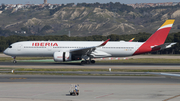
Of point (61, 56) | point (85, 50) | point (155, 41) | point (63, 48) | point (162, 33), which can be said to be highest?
point (162, 33)

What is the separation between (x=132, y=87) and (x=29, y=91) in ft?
29.9

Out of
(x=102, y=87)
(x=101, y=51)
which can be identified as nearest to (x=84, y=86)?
(x=102, y=87)

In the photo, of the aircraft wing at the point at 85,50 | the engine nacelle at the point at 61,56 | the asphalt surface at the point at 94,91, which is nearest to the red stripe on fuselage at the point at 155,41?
the aircraft wing at the point at 85,50

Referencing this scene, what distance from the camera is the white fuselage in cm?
5281

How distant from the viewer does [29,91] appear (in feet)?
75.0

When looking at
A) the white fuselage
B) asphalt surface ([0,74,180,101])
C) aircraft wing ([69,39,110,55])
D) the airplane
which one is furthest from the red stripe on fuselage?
asphalt surface ([0,74,180,101])

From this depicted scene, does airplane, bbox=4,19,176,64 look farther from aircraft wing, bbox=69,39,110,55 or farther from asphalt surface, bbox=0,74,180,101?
asphalt surface, bbox=0,74,180,101

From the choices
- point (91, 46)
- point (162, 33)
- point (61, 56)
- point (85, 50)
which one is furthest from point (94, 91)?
point (162, 33)

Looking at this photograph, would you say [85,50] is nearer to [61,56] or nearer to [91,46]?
[91,46]

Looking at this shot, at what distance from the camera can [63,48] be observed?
5300cm

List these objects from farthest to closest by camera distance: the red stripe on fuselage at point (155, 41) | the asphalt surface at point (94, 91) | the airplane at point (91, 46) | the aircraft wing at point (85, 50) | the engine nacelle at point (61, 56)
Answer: the red stripe on fuselage at point (155, 41)
the airplane at point (91, 46)
the aircraft wing at point (85, 50)
the engine nacelle at point (61, 56)
the asphalt surface at point (94, 91)

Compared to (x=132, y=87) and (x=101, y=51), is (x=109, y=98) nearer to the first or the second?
(x=132, y=87)

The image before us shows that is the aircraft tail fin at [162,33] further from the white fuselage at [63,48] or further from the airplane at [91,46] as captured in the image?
the white fuselage at [63,48]

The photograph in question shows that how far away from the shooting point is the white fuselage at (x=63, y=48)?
52812 mm
